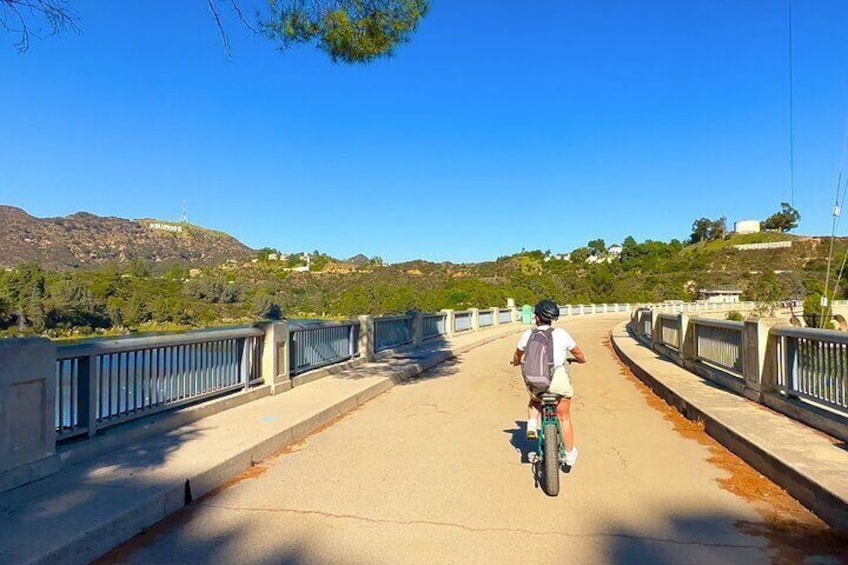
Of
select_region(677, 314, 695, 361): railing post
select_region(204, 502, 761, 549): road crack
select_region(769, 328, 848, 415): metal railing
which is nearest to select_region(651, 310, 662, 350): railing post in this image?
select_region(677, 314, 695, 361): railing post

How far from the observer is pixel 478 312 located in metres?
33.7

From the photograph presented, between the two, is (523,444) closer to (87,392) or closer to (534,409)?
(534,409)

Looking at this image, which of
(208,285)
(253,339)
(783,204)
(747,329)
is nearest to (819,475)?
(747,329)

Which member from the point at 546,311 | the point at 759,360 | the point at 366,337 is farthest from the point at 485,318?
the point at 546,311

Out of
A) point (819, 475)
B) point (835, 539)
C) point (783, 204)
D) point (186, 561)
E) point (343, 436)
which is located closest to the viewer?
point (186, 561)

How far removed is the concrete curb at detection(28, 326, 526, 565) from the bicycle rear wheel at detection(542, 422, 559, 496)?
3097 millimetres

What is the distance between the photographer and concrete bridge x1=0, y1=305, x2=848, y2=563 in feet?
14.7

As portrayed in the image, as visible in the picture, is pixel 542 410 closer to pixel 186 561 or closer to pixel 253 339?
pixel 186 561

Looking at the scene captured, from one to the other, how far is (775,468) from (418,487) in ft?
11.1

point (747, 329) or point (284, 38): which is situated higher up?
point (284, 38)

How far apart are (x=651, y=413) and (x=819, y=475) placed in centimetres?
491

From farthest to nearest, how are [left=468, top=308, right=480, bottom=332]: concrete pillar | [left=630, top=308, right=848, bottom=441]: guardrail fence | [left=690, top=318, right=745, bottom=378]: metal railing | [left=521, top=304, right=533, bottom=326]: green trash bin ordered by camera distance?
[left=521, top=304, right=533, bottom=326]: green trash bin → [left=468, top=308, right=480, bottom=332]: concrete pillar → [left=690, top=318, right=745, bottom=378]: metal railing → [left=630, top=308, right=848, bottom=441]: guardrail fence

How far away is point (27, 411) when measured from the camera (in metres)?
5.43

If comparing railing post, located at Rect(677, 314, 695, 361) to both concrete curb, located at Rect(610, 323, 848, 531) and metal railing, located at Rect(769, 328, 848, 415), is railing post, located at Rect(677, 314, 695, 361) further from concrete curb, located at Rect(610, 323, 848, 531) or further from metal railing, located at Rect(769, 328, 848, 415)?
metal railing, located at Rect(769, 328, 848, 415)
